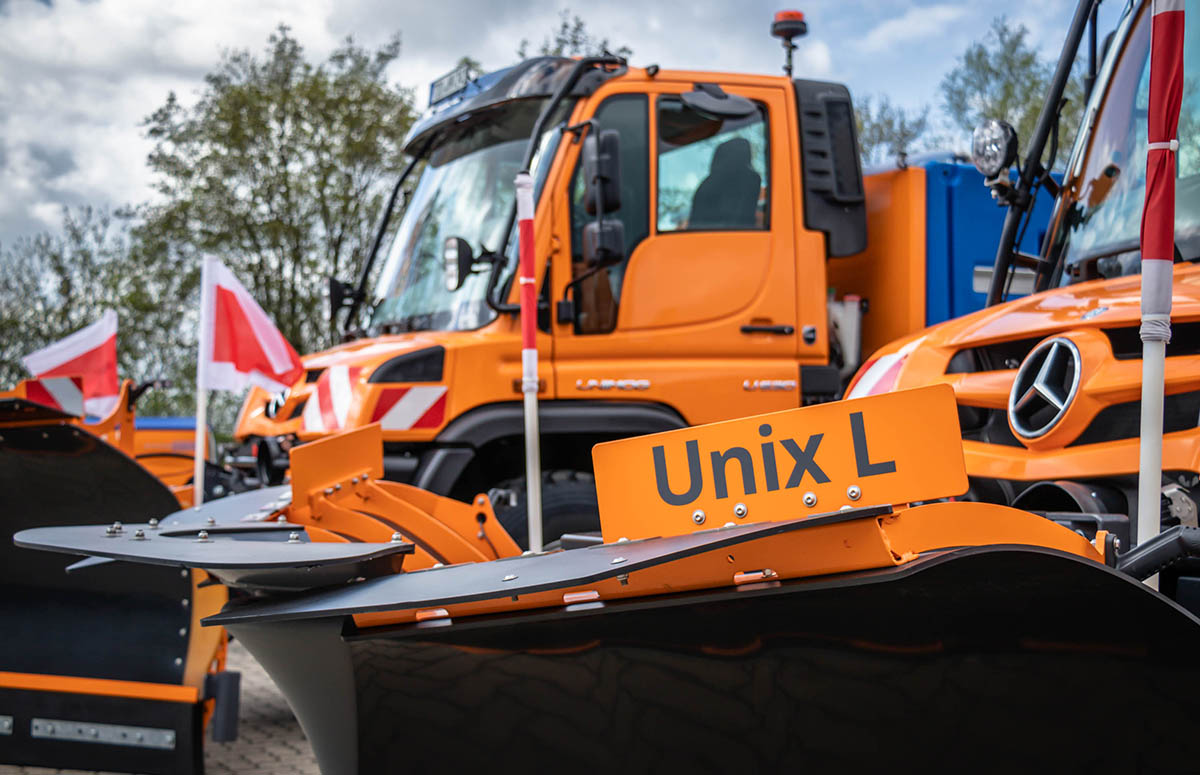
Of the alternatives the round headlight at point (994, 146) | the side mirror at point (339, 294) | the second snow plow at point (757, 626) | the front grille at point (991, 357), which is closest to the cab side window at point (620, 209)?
the round headlight at point (994, 146)

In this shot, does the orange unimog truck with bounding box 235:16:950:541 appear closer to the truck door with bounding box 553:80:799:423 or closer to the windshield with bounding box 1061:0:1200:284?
the truck door with bounding box 553:80:799:423

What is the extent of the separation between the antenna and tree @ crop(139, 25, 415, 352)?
16.1 meters

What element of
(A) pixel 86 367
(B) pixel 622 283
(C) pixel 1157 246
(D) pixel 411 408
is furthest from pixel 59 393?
(C) pixel 1157 246

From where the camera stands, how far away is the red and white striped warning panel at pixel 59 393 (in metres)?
6.97

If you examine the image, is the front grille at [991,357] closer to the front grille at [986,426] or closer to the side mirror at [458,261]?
the front grille at [986,426]

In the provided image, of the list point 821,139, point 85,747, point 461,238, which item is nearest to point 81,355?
point 461,238

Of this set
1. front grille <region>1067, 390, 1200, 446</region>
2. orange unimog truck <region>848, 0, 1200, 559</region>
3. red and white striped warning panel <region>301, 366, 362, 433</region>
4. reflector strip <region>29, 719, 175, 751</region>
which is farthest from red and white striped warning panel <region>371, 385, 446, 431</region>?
front grille <region>1067, 390, 1200, 446</region>

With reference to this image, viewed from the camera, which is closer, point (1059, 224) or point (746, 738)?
point (746, 738)

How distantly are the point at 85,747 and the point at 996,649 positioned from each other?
296 centimetres

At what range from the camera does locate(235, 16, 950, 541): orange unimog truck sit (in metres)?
4.93

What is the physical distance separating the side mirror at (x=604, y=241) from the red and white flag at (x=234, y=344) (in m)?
1.80

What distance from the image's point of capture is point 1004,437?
2803 mm

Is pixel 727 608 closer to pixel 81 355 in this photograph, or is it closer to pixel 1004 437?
pixel 1004 437

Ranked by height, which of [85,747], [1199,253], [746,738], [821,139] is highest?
[821,139]
